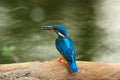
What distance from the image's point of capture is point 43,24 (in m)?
8.73

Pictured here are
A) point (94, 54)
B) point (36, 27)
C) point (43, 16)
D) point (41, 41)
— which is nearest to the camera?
point (94, 54)

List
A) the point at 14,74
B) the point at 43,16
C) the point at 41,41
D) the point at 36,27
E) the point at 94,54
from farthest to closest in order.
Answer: the point at 43,16 → the point at 36,27 → the point at 41,41 → the point at 94,54 → the point at 14,74

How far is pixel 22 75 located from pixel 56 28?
1.92 ft

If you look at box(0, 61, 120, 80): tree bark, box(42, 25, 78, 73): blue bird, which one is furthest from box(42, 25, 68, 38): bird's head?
box(0, 61, 120, 80): tree bark

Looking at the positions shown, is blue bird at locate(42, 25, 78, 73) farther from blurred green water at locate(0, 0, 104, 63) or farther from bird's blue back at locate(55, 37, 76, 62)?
blurred green water at locate(0, 0, 104, 63)

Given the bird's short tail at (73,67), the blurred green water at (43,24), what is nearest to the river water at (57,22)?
the blurred green water at (43,24)

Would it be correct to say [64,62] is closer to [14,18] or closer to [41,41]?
[41,41]

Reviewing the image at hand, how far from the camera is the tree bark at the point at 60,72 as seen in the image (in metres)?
3.87

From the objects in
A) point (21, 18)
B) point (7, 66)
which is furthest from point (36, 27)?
point (7, 66)

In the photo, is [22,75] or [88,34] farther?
[88,34]

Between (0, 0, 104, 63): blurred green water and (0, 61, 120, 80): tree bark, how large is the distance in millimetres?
2574

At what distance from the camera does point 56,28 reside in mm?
3967

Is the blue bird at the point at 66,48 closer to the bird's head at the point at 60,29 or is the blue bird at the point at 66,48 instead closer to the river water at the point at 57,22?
the bird's head at the point at 60,29

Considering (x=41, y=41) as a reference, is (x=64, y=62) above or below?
above
